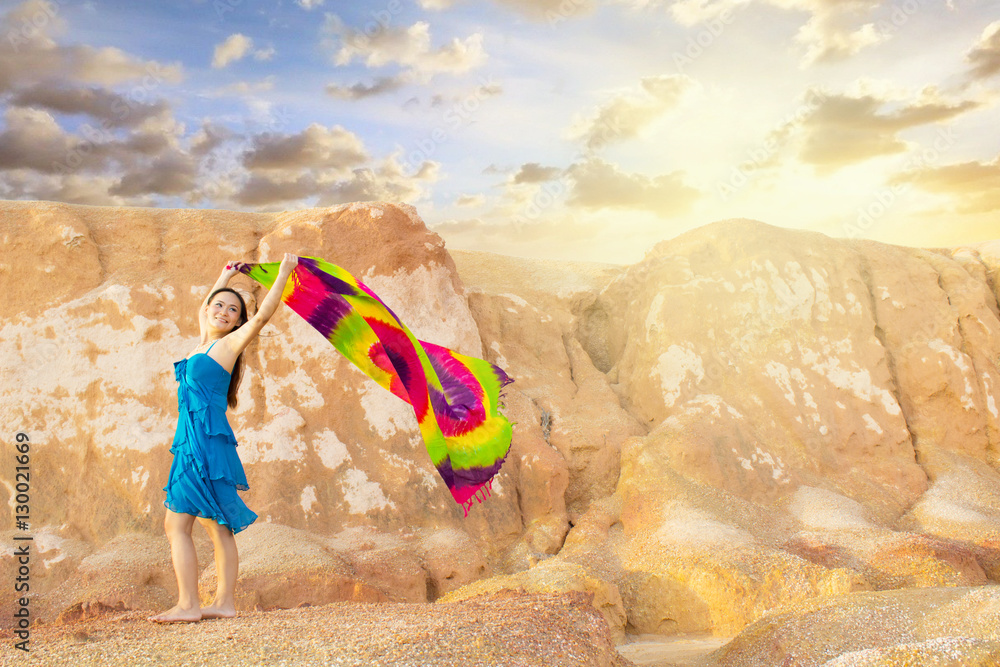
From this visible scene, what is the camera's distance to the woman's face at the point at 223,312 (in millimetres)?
4531

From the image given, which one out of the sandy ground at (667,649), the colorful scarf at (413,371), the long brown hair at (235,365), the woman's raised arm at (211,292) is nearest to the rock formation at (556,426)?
the sandy ground at (667,649)

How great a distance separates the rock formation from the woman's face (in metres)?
3.71

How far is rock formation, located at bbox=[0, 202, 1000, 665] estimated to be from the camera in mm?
7691

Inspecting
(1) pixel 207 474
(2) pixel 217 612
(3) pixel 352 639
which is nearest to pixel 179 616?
(2) pixel 217 612

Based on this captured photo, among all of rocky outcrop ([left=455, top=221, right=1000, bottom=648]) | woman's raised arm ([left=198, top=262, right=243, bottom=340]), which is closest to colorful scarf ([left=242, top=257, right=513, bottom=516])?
woman's raised arm ([left=198, top=262, right=243, bottom=340])

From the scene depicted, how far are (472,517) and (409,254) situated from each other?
3.93 m

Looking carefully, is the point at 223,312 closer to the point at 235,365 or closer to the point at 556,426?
the point at 235,365

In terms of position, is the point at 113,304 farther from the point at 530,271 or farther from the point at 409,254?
the point at 530,271

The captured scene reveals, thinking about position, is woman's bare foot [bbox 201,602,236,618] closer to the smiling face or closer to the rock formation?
the smiling face

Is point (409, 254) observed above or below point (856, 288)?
above

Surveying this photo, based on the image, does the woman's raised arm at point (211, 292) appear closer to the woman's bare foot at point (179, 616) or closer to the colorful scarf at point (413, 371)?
the colorful scarf at point (413, 371)

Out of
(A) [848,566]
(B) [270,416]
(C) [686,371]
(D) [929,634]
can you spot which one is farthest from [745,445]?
(B) [270,416]

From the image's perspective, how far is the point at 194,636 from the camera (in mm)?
3758

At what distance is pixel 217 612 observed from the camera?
4.28m
